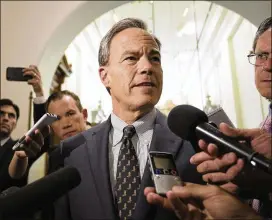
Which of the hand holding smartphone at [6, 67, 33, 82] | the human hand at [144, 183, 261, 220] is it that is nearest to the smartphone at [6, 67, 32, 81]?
the hand holding smartphone at [6, 67, 33, 82]

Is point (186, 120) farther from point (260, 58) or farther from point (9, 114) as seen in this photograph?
point (9, 114)

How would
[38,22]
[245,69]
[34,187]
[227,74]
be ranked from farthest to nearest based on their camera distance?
[227,74]
[245,69]
[38,22]
[34,187]

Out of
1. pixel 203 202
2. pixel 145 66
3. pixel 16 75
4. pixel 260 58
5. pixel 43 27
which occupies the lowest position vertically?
pixel 203 202

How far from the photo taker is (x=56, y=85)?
10.9 ft

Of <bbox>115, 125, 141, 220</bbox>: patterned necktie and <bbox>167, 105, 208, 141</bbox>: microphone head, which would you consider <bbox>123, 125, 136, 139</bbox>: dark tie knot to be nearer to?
<bbox>115, 125, 141, 220</bbox>: patterned necktie

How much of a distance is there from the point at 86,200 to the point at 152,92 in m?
0.39

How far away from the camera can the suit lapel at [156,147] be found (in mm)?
829

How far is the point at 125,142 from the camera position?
3.26 ft

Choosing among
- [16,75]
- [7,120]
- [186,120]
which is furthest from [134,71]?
[7,120]

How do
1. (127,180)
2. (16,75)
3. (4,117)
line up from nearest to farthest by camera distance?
(127,180), (16,75), (4,117)

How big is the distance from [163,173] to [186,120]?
0.12m

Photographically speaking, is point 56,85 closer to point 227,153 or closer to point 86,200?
point 86,200

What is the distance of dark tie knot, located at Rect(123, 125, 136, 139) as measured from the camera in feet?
3.32

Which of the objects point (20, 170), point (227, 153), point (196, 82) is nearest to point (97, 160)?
point (20, 170)
